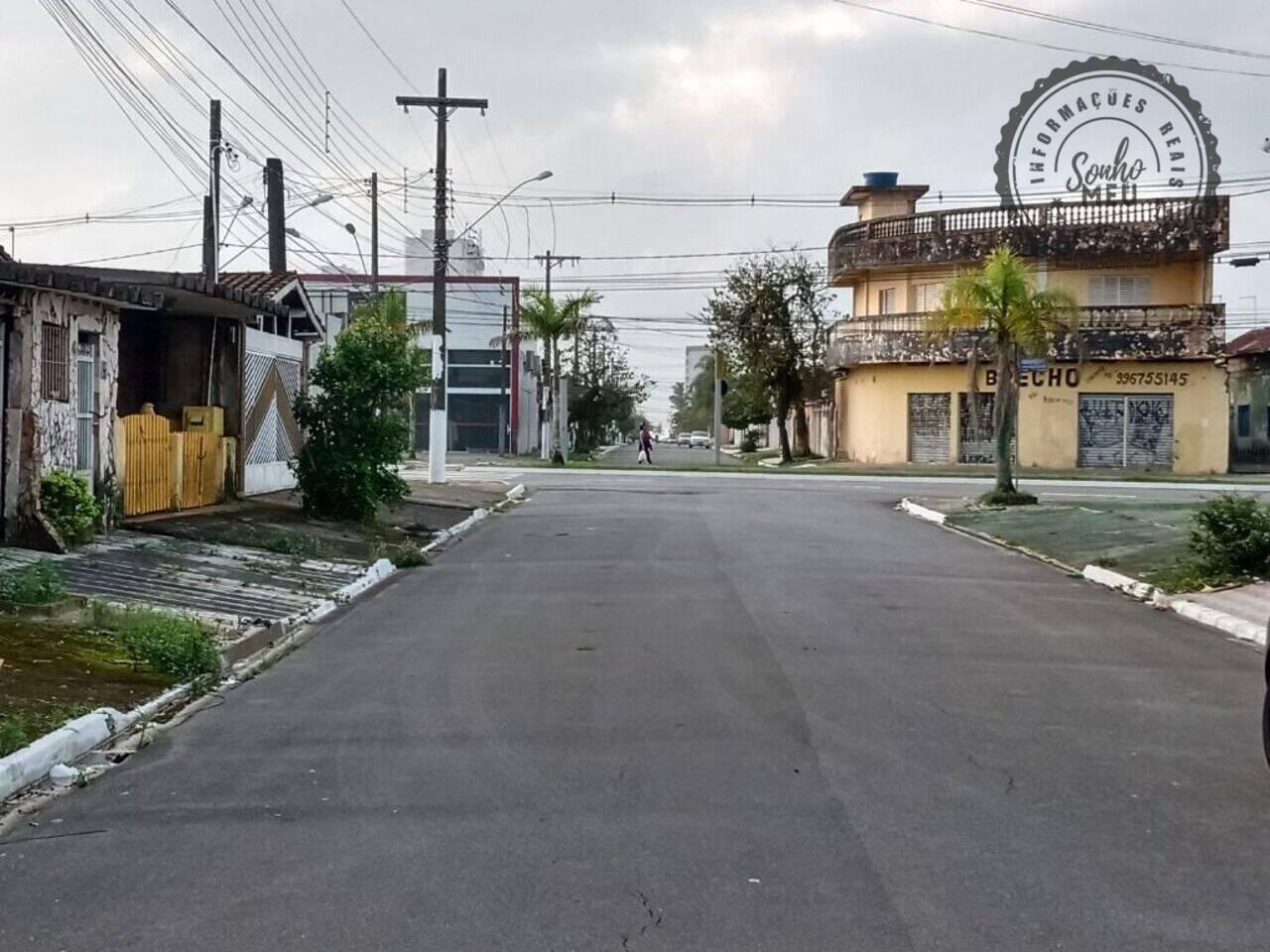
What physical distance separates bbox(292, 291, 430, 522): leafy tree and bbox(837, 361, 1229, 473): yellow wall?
3123 centimetres

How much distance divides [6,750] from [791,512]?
20.7 meters

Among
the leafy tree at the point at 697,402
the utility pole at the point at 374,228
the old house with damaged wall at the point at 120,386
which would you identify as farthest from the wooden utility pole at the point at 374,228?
the leafy tree at the point at 697,402

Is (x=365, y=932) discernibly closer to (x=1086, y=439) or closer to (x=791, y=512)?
(x=791, y=512)

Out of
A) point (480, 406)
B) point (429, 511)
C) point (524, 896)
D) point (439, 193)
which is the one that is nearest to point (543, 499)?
point (429, 511)

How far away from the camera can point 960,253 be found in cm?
5084

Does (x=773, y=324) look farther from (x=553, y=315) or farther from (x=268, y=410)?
(x=268, y=410)

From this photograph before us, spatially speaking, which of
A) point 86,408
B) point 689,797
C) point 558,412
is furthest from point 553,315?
point 689,797

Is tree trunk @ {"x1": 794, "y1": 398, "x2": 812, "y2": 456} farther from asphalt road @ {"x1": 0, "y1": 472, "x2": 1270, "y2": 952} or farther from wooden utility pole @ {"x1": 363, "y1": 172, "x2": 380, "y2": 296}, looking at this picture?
asphalt road @ {"x1": 0, "y1": 472, "x2": 1270, "y2": 952}

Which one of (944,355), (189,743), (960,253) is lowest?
(189,743)

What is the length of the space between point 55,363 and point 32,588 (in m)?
5.64

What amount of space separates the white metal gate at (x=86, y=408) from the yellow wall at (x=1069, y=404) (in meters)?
36.8

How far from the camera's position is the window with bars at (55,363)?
17.2 meters

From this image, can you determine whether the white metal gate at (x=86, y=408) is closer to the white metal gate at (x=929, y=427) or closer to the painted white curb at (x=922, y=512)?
the painted white curb at (x=922, y=512)

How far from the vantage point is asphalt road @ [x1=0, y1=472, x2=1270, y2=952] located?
17.9 feet
